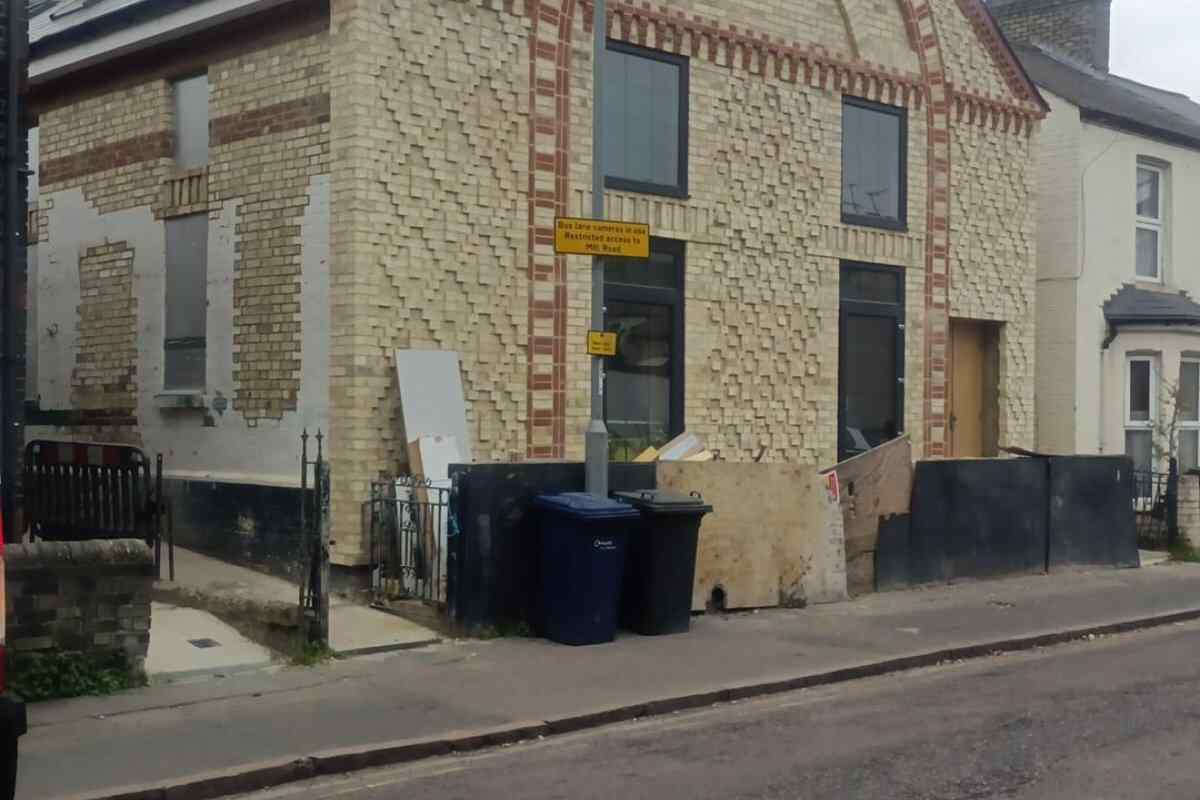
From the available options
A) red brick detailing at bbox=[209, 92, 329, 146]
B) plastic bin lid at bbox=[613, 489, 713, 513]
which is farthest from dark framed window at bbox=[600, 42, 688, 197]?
plastic bin lid at bbox=[613, 489, 713, 513]

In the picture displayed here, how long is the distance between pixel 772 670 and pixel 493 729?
2763mm

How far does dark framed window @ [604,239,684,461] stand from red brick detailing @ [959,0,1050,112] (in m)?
6.01

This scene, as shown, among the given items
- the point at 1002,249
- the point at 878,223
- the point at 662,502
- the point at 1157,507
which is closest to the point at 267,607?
the point at 662,502

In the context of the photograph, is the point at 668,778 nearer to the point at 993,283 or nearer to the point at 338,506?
the point at 338,506

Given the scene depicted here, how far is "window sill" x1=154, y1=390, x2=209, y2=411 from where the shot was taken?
14.1 m

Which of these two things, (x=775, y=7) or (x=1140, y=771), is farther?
(x=775, y=7)

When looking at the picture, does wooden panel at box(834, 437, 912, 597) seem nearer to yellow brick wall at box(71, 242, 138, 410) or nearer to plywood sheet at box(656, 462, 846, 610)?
plywood sheet at box(656, 462, 846, 610)


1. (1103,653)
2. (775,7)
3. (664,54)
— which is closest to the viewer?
(1103,653)

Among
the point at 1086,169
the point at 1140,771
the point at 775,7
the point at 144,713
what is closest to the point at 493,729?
the point at 144,713

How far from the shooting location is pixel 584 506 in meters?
11.4

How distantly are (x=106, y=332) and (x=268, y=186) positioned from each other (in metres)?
2.99

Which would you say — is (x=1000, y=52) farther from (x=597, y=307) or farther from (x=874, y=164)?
(x=597, y=307)

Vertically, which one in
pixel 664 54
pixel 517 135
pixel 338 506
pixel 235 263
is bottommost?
pixel 338 506

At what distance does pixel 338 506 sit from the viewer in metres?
12.7
